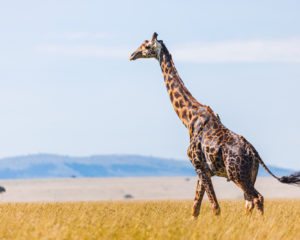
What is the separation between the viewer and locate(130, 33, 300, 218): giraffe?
12.4 meters

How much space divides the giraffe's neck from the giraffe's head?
12cm

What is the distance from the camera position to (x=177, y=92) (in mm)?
14172

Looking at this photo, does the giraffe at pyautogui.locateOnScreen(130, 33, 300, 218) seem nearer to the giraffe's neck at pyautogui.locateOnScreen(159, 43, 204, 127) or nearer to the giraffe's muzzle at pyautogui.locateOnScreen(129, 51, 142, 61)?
the giraffe's neck at pyautogui.locateOnScreen(159, 43, 204, 127)

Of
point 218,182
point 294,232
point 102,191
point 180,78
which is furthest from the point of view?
point 218,182

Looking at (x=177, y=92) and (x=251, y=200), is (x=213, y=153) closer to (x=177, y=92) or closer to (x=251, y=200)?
(x=251, y=200)

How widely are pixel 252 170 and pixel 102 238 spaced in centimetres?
457

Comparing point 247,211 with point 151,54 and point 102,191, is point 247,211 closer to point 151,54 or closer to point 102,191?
point 151,54

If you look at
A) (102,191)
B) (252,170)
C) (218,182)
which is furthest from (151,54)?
(218,182)

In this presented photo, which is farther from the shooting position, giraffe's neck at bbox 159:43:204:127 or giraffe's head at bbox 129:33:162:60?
giraffe's head at bbox 129:33:162:60

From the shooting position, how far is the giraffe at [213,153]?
12.4 metres

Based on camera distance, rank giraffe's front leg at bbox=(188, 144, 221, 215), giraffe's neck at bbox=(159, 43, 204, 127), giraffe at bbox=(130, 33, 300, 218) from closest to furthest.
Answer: giraffe at bbox=(130, 33, 300, 218)
giraffe's front leg at bbox=(188, 144, 221, 215)
giraffe's neck at bbox=(159, 43, 204, 127)

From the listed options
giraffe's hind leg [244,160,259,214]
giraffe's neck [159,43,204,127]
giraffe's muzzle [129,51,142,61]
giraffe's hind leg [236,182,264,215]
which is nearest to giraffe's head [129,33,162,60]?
giraffe's muzzle [129,51,142,61]

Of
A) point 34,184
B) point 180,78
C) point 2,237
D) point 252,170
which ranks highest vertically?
point 180,78

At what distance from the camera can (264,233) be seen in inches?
386
